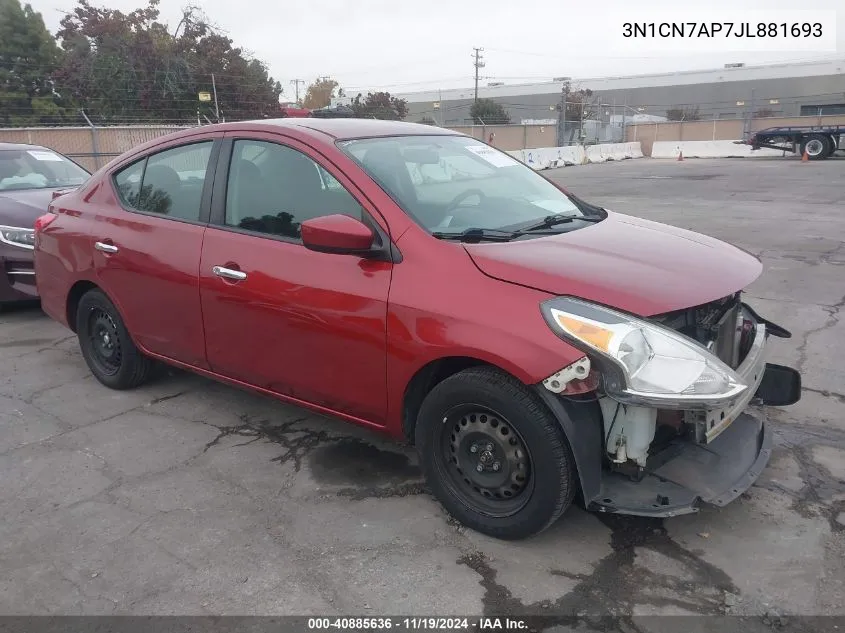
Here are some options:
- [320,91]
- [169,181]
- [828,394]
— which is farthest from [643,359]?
[320,91]

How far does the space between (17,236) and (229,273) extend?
150 inches

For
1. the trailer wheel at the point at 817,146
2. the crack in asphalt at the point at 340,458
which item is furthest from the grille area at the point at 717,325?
the trailer wheel at the point at 817,146

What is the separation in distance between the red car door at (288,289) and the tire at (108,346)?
96 centimetres

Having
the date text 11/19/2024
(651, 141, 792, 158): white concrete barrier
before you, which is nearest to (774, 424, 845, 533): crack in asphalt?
the date text 11/19/2024

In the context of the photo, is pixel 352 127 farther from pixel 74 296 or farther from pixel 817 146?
pixel 817 146

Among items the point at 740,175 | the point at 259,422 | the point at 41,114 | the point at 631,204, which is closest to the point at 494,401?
the point at 259,422

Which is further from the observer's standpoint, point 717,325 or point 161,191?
point 161,191

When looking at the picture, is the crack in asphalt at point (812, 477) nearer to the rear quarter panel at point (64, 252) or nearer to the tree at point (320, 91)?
the rear quarter panel at point (64, 252)

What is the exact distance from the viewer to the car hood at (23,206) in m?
6.32

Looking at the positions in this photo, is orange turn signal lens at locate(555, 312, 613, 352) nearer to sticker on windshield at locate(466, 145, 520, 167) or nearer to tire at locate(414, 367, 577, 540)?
tire at locate(414, 367, 577, 540)

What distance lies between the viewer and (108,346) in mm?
4648

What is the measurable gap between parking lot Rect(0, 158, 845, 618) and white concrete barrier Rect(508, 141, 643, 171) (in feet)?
72.0

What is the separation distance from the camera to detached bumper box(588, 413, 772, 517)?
2658 millimetres

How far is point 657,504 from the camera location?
104 inches
